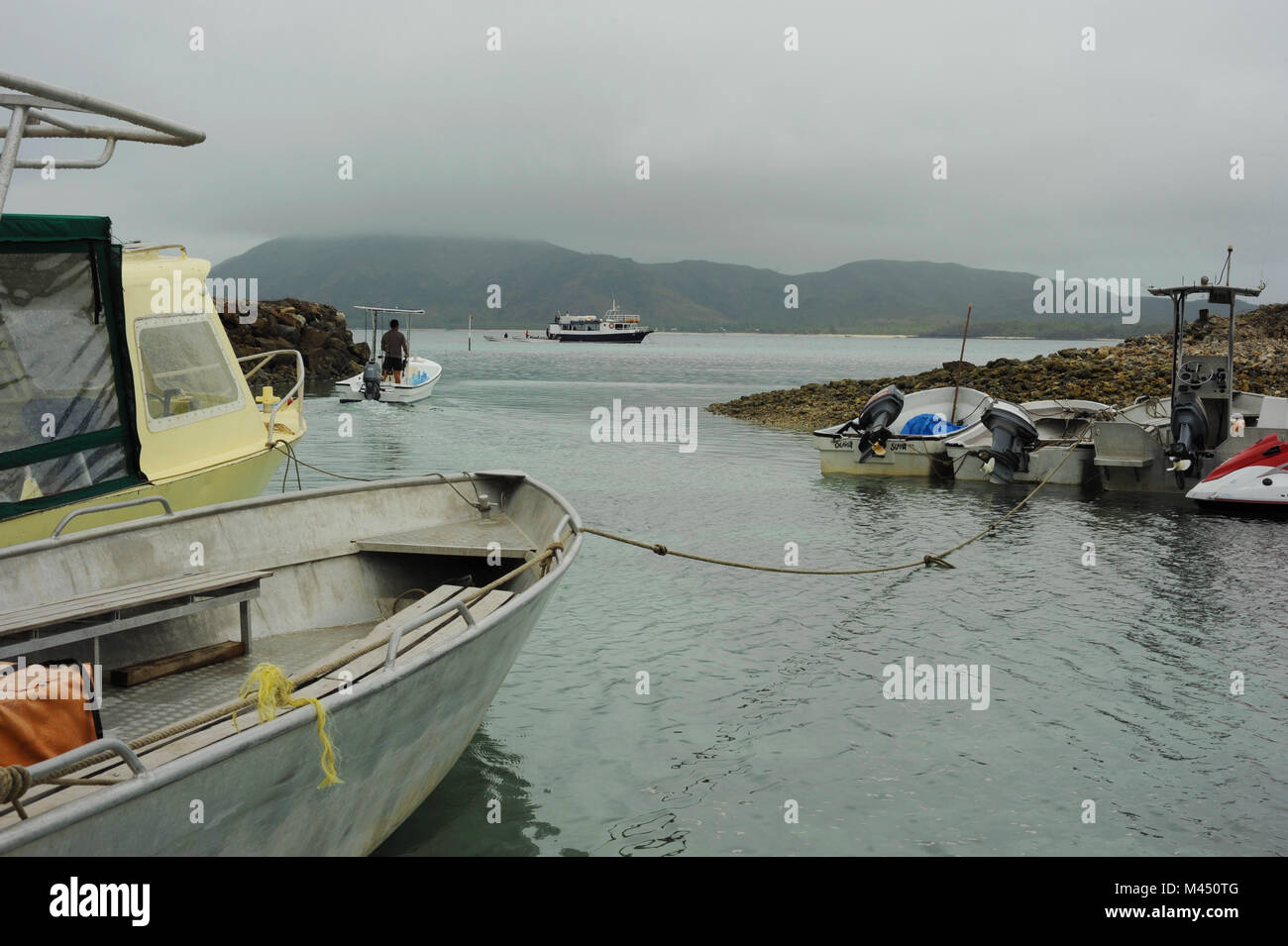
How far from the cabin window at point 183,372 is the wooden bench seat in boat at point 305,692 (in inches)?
176

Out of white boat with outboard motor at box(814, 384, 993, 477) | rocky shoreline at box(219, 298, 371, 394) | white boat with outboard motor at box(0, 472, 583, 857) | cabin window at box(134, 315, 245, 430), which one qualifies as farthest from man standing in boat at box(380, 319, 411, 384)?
white boat with outboard motor at box(0, 472, 583, 857)

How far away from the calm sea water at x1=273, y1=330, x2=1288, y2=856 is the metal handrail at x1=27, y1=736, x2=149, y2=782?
2593mm

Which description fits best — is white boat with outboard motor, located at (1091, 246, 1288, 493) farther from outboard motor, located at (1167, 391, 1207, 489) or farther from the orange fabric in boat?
the orange fabric in boat

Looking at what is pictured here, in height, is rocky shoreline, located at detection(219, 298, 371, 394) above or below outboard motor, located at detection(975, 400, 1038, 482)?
above

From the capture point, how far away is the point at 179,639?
23.4 ft

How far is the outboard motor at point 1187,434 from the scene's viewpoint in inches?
786

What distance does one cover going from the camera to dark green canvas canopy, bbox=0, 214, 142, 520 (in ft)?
27.8

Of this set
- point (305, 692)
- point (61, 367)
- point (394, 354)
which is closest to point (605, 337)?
point (394, 354)

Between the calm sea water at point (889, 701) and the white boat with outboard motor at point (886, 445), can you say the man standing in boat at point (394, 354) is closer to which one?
the white boat with outboard motor at point (886, 445)

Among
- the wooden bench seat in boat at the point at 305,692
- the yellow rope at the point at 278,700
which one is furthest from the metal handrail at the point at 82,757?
the yellow rope at the point at 278,700

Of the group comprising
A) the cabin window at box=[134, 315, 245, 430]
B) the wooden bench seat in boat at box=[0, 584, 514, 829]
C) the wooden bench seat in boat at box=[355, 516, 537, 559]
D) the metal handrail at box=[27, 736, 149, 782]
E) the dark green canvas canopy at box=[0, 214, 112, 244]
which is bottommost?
the wooden bench seat in boat at box=[0, 584, 514, 829]

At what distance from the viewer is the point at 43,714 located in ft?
15.9
